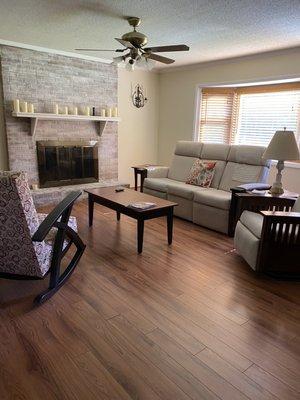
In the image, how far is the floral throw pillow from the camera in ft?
13.8

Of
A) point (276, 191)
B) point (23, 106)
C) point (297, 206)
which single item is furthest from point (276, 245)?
point (23, 106)

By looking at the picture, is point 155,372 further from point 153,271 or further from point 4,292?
point 4,292

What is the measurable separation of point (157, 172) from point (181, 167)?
0.40 meters

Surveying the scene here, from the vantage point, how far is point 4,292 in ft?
7.44

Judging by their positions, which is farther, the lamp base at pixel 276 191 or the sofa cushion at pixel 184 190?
the sofa cushion at pixel 184 190

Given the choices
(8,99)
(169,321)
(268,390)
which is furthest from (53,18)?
(268,390)

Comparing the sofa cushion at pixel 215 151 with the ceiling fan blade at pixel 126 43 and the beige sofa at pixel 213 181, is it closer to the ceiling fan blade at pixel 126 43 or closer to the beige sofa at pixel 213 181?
the beige sofa at pixel 213 181

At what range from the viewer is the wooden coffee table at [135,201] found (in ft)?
9.68

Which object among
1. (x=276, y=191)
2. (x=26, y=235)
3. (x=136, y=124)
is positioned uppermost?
(x=136, y=124)

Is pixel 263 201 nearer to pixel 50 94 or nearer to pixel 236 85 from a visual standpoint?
pixel 236 85

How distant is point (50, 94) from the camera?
4641mm

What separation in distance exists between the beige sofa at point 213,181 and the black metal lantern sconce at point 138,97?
1.57 meters

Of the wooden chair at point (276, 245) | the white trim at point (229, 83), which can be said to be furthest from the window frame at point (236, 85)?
the wooden chair at point (276, 245)

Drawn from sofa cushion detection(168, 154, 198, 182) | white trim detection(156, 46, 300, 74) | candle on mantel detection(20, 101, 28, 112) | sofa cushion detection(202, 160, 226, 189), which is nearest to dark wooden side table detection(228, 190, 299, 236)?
sofa cushion detection(202, 160, 226, 189)
